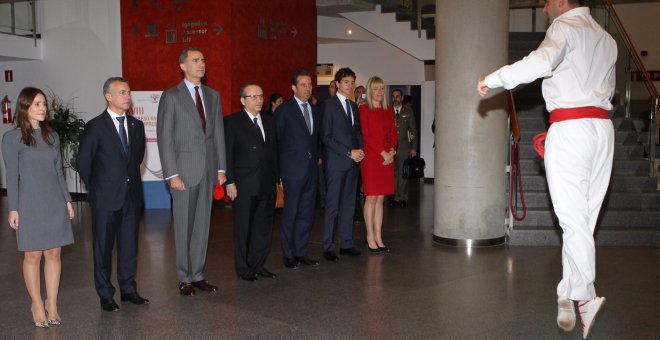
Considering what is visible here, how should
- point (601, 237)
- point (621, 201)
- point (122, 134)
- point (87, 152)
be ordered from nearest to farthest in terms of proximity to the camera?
point (87, 152) < point (122, 134) < point (601, 237) < point (621, 201)

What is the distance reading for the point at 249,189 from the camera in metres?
6.09

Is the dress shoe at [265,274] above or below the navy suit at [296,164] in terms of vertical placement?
below

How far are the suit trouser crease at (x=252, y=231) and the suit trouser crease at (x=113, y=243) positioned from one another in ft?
3.23

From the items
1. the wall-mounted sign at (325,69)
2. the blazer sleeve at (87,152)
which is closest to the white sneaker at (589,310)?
the blazer sleeve at (87,152)

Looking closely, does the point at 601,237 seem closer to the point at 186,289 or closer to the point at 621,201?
the point at 621,201

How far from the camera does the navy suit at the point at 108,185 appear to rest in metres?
5.16

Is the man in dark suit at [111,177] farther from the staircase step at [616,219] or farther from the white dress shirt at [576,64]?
the staircase step at [616,219]

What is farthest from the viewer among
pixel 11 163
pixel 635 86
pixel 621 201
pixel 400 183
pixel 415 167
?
pixel 400 183

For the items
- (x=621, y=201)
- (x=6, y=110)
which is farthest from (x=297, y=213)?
(x=6, y=110)

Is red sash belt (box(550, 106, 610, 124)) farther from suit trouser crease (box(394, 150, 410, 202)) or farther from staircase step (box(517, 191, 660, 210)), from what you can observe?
suit trouser crease (box(394, 150, 410, 202))

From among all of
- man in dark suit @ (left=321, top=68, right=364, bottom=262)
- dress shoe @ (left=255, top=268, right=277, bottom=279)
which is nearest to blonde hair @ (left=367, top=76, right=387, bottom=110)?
man in dark suit @ (left=321, top=68, right=364, bottom=262)

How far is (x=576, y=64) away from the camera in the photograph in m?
4.31

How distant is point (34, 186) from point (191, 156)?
122cm

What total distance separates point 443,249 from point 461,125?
1.33m
